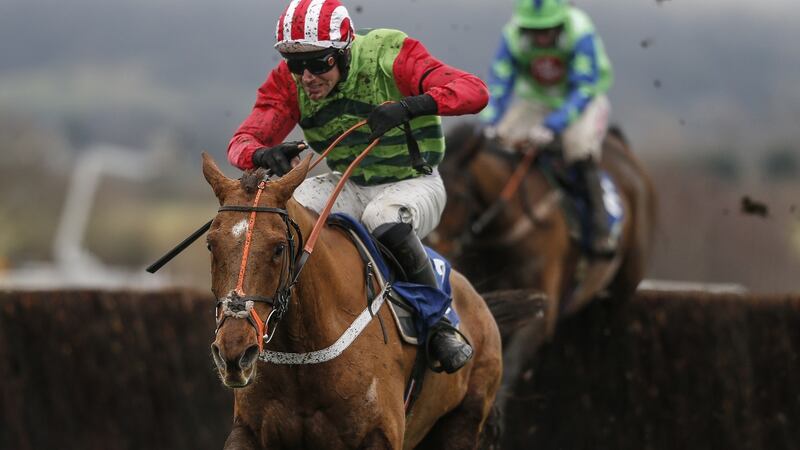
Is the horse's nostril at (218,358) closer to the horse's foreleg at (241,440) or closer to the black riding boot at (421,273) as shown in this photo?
the horse's foreleg at (241,440)

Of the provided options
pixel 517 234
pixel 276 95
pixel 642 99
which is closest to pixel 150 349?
pixel 517 234

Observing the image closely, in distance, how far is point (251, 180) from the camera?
14.0 feet

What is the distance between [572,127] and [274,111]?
202 inches

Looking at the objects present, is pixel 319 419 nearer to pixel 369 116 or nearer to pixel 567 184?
pixel 369 116

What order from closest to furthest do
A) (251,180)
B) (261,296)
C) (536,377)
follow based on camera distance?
(261,296) → (251,180) → (536,377)

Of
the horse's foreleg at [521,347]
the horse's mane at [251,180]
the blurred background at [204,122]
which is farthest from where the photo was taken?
the blurred background at [204,122]

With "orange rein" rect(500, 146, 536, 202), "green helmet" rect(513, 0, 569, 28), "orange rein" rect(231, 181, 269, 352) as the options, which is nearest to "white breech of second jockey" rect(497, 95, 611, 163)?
"orange rein" rect(500, 146, 536, 202)

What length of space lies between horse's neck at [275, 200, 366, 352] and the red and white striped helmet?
604 mm

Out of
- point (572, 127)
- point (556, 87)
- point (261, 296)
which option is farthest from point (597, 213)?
point (261, 296)

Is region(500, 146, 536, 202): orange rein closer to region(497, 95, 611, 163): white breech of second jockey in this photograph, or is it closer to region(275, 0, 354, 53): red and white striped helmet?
region(497, 95, 611, 163): white breech of second jockey

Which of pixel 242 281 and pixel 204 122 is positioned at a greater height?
pixel 242 281

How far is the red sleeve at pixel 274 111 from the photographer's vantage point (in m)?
5.31

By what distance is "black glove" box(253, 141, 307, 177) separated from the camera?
15.3 feet

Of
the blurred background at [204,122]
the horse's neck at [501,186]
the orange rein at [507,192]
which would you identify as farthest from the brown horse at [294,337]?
the blurred background at [204,122]
